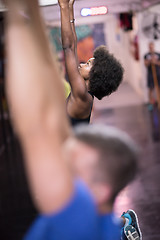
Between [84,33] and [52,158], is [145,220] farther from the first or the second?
[84,33]

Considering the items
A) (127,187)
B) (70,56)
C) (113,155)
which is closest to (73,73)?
(70,56)

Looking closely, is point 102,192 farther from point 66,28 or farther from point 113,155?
point 66,28

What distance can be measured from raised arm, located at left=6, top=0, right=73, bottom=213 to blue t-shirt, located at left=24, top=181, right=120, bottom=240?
0.9 inches

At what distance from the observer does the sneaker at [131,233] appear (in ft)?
8.08

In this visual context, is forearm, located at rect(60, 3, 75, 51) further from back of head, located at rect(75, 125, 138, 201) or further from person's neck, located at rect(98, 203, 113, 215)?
person's neck, located at rect(98, 203, 113, 215)

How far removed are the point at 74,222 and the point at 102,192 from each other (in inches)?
3.6

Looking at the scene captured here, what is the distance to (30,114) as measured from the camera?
780 millimetres

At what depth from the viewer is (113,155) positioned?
84 cm

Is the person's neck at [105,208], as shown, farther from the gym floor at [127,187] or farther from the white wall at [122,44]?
the white wall at [122,44]

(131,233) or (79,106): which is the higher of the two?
(79,106)

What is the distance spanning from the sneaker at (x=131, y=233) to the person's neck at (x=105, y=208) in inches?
65.8

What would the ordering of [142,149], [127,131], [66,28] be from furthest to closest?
1. [127,131]
2. [142,149]
3. [66,28]

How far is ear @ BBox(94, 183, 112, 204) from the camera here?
2.76ft

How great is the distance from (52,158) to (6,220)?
9.26ft
